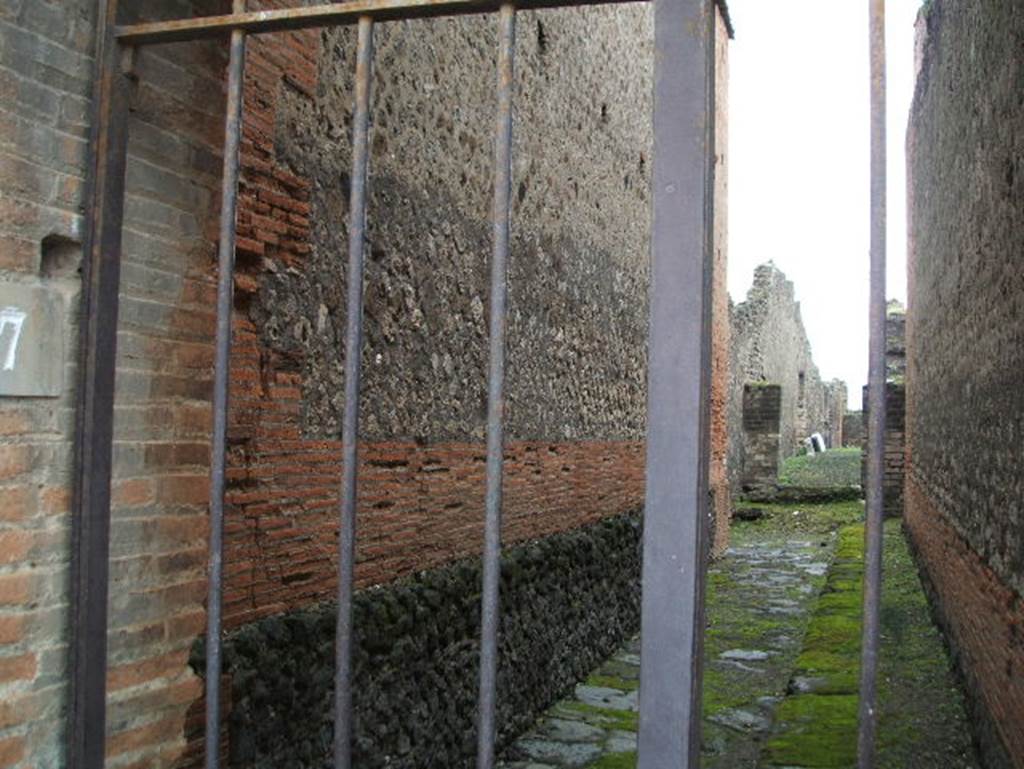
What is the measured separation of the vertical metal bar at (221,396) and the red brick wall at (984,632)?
3.02m

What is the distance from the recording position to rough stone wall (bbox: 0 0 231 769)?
6.75 feet

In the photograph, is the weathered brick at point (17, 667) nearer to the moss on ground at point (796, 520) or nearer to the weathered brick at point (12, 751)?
the weathered brick at point (12, 751)

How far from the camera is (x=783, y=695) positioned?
6117 millimetres

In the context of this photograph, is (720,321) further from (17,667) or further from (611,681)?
(17,667)

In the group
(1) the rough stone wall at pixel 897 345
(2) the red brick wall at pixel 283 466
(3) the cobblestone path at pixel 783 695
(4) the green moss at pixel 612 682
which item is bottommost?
(4) the green moss at pixel 612 682

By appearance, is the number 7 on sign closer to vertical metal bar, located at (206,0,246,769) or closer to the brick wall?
vertical metal bar, located at (206,0,246,769)

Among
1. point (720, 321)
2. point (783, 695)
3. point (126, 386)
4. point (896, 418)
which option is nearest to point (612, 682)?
point (783, 695)

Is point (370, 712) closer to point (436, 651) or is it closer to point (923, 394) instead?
point (436, 651)

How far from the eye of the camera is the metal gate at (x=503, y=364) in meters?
1.73

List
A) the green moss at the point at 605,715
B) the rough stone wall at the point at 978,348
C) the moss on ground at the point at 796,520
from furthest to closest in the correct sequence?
the moss on ground at the point at 796,520, the green moss at the point at 605,715, the rough stone wall at the point at 978,348

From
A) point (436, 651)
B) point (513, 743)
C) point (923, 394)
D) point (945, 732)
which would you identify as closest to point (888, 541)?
point (923, 394)

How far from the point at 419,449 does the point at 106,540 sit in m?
2.46

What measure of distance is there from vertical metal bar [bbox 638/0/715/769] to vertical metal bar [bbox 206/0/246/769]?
2.72 feet

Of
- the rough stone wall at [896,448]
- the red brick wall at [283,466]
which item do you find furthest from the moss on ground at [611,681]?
the rough stone wall at [896,448]
